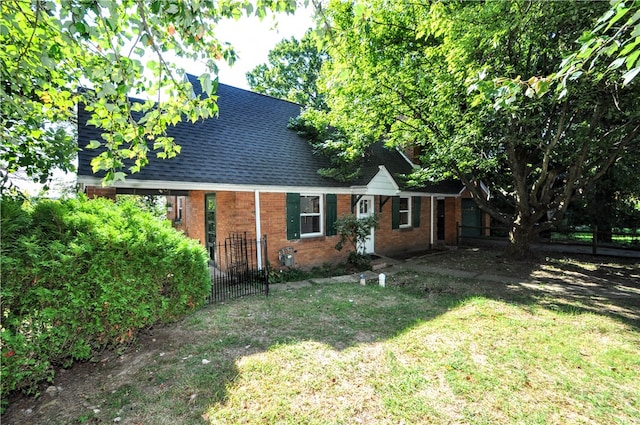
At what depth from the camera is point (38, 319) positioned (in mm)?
2822

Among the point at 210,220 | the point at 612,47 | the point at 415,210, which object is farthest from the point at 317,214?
the point at 612,47

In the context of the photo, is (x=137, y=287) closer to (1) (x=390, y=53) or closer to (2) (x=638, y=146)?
(1) (x=390, y=53)

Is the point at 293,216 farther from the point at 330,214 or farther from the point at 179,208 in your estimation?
the point at 179,208

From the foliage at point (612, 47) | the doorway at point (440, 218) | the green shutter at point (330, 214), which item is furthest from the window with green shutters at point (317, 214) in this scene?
the doorway at point (440, 218)

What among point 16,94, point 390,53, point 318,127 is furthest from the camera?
point 318,127

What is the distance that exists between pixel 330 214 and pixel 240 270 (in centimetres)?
361

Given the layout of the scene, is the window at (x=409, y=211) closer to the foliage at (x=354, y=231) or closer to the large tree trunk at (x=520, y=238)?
the foliage at (x=354, y=231)

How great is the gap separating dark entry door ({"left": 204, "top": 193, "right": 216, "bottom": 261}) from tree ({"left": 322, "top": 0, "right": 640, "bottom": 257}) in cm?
511

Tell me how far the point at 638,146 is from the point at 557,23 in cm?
521

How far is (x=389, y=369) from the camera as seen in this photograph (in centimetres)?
369

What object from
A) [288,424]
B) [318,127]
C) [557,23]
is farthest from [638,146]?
[288,424]

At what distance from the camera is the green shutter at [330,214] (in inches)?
396

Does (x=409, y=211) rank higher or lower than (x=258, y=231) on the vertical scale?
higher

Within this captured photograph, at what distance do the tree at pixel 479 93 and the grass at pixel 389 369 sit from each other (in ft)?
14.2
